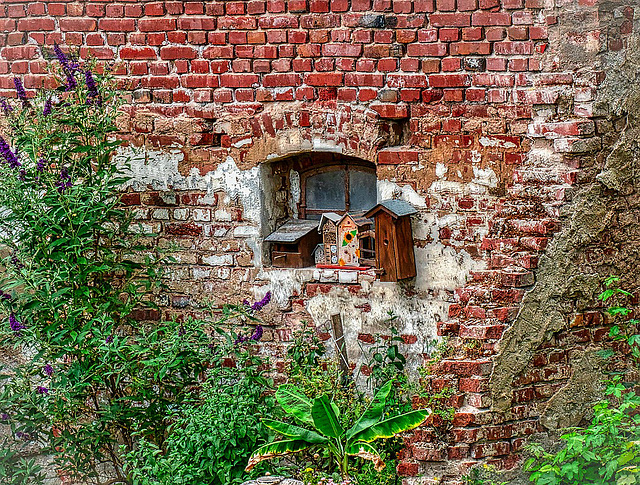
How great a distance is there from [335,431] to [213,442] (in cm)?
73

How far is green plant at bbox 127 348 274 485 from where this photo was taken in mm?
4633

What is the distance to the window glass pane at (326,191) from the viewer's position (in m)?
5.73

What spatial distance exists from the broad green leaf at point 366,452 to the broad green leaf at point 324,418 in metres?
0.11

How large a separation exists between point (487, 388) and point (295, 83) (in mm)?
2357

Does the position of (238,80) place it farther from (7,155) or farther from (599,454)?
(599,454)

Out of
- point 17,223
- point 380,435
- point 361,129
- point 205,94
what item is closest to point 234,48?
point 205,94

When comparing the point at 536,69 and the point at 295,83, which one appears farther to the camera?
the point at 295,83

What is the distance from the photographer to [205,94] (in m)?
5.52

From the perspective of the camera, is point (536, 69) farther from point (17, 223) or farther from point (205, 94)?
point (17, 223)

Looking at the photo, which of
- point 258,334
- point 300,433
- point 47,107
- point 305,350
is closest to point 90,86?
point 47,107

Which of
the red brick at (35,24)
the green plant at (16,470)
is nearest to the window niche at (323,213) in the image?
the red brick at (35,24)

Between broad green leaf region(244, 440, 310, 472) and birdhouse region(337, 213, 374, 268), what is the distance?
4.53 ft

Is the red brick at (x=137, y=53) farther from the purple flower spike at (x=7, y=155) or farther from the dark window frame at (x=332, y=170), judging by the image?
the dark window frame at (x=332, y=170)

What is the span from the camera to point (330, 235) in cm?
553
